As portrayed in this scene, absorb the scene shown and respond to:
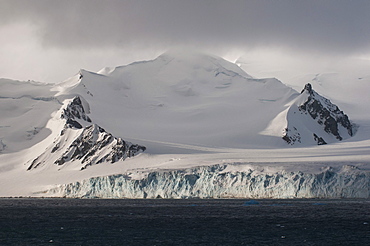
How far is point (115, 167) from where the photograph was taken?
182 meters

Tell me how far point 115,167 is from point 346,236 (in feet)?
360

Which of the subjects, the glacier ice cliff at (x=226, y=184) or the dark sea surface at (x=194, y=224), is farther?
the glacier ice cliff at (x=226, y=184)

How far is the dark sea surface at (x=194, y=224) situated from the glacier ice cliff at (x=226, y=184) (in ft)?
11.3

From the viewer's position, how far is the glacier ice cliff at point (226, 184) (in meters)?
129

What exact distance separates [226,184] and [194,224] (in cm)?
4409

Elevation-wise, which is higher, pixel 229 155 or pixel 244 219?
pixel 229 155

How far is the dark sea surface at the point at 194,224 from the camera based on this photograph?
7800 centimetres

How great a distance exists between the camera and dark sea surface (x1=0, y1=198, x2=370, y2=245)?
78.0 metres

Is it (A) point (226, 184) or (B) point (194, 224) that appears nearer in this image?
(B) point (194, 224)

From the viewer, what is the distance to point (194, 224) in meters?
94.8

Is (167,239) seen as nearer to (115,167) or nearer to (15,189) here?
(115,167)

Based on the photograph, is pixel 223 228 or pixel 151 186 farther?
pixel 151 186

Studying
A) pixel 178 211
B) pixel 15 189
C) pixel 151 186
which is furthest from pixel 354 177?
pixel 15 189

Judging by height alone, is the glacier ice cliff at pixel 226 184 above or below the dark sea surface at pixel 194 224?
above
